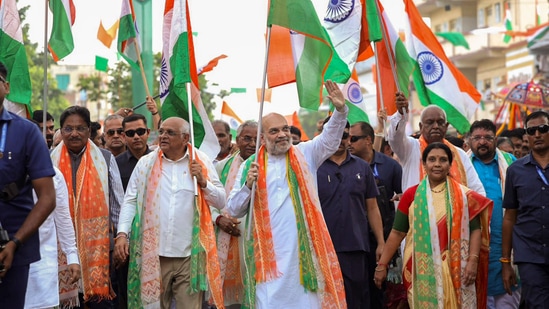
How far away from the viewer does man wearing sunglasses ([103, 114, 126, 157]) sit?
11.3 metres

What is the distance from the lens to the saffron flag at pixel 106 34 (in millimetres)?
16297

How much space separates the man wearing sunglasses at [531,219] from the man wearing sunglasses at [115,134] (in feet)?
13.1

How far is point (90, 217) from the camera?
9.69 m

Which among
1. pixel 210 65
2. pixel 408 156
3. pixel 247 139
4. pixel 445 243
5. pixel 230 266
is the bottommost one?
pixel 230 266

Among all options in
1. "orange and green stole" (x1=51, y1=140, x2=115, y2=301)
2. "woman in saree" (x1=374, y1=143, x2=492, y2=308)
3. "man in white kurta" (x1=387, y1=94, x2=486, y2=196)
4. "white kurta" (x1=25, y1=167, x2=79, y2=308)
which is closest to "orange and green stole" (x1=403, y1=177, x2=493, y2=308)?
"woman in saree" (x1=374, y1=143, x2=492, y2=308)

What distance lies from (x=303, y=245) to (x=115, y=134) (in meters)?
3.12

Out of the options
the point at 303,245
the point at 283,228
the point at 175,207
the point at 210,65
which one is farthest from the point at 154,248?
the point at 210,65

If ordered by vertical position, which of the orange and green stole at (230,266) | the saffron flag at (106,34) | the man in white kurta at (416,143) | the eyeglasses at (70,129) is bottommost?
the orange and green stole at (230,266)

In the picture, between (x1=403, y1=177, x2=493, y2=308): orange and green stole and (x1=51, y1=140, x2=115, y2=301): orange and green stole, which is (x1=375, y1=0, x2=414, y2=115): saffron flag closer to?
(x1=403, y1=177, x2=493, y2=308): orange and green stole

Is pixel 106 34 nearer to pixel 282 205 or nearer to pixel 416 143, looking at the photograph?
pixel 416 143

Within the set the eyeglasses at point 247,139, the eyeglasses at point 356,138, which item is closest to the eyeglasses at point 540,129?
the eyeglasses at point 356,138

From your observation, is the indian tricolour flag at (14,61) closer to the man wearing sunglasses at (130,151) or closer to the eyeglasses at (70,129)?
the eyeglasses at (70,129)

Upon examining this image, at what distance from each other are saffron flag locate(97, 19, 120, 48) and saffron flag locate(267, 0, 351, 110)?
23.1 ft

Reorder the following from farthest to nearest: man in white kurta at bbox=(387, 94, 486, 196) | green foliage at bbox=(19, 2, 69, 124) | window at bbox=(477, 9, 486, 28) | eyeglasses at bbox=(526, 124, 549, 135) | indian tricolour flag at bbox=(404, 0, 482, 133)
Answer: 1. window at bbox=(477, 9, 486, 28)
2. green foliage at bbox=(19, 2, 69, 124)
3. indian tricolour flag at bbox=(404, 0, 482, 133)
4. man in white kurta at bbox=(387, 94, 486, 196)
5. eyeglasses at bbox=(526, 124, 549, 135)
